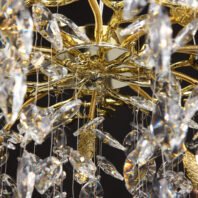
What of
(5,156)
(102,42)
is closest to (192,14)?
(102,42)

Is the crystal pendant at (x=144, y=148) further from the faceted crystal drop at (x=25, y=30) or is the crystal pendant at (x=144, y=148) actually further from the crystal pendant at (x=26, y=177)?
the faceted crystal drop at (x=25, y=30)

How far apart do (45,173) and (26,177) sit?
0.68 ft

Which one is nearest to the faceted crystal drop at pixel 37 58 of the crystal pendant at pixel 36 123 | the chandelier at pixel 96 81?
the chandelier at pixel 96 81

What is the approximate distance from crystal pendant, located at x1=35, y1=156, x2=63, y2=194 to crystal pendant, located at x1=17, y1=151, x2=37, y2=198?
0.11 meters

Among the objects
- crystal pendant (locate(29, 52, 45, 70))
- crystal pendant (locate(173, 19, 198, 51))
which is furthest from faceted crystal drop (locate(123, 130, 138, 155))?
crystal pendant (locate(173, 19, 198, 51))

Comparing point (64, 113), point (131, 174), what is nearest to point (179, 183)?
point (131, 174)

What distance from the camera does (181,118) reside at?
3.45ft

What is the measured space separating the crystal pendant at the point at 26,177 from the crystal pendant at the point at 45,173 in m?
0.11

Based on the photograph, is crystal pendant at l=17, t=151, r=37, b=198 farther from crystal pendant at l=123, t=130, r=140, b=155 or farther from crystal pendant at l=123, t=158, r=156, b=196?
crystal pendant at l=123, t=130, r=140, b=155

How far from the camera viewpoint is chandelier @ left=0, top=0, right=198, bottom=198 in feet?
3.26

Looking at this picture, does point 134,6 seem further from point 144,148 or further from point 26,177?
point 26,177

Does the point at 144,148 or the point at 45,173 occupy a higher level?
the point at 144,148

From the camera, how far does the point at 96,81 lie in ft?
5.65

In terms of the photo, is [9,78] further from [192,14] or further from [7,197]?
[7,197]
